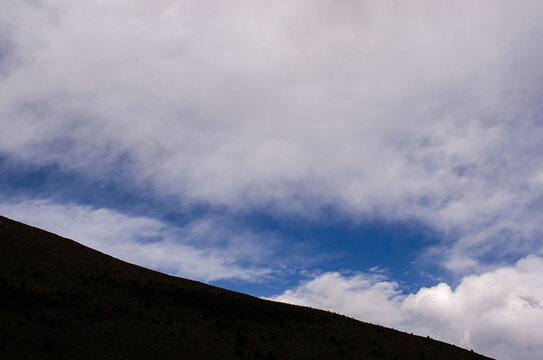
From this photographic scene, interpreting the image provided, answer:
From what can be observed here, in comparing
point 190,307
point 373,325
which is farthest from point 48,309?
point 373,325

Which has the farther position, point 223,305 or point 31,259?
point 223,305

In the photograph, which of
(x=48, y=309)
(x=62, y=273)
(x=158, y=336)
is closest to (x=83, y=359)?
(x=158, y=336)

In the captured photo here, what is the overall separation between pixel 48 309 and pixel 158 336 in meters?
7.77

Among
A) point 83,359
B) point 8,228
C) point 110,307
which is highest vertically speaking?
point 8,228

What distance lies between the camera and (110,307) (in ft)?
95.9

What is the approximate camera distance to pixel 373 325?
42.4m

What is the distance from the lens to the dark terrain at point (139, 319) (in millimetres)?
22594

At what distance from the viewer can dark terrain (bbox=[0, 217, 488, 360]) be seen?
74.1 ft

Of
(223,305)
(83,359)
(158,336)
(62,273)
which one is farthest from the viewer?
(223,305)

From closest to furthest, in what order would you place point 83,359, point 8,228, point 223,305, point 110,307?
1. point 83,359
2. point 110,307
3. point 223,305
4. point 8,228

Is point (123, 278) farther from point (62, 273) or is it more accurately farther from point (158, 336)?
point (158, 336)

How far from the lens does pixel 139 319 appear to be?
28.0m

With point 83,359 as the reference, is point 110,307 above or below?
above

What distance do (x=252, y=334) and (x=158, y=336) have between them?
7990 millimetres
